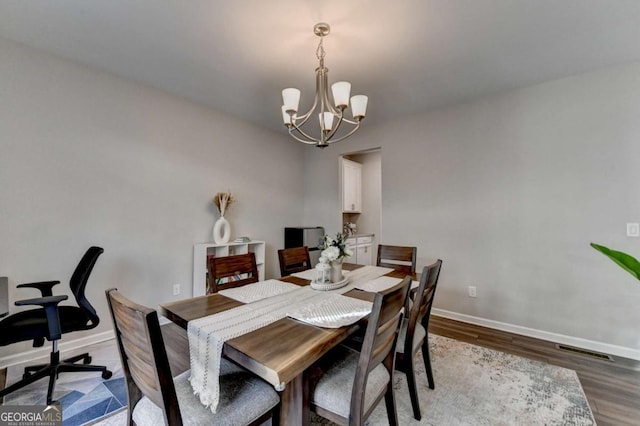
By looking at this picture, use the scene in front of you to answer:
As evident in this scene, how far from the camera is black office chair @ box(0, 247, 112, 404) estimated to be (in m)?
1.69

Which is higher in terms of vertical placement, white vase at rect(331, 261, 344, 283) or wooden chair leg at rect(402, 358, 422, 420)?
white vase at rect(331, 261, 344, 283)

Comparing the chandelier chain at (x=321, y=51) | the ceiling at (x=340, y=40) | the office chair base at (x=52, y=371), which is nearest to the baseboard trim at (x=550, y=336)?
the ceiling at (x=340, y=40)

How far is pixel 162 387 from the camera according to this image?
34.6 inches

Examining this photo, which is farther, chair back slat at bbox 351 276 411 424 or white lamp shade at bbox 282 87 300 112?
white lamp shade at bbox 282 87 300 112

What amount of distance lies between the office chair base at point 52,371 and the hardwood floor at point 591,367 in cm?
308

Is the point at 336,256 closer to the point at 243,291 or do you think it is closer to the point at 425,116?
the point at 243,291

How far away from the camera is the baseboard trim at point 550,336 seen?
2.36 metres

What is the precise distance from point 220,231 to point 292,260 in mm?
1408

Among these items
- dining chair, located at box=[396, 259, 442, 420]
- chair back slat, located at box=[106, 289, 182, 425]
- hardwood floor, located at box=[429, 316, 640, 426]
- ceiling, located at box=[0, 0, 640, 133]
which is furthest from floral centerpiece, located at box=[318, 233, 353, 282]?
hardwood floor, located at box=[429, 316, 640, 426]

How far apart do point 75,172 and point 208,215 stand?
1.34 meters

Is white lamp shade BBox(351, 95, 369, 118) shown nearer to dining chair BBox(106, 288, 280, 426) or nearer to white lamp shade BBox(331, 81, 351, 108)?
white lamp shade BBox(331, 81, 351, 108)

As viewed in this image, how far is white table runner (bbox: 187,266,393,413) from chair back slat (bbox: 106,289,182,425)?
0.13 metres

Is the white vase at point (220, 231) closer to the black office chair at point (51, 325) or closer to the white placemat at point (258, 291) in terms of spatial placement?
the black office chair at point (51, 325)

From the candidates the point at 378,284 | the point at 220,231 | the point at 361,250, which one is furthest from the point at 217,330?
the point at 361,250
